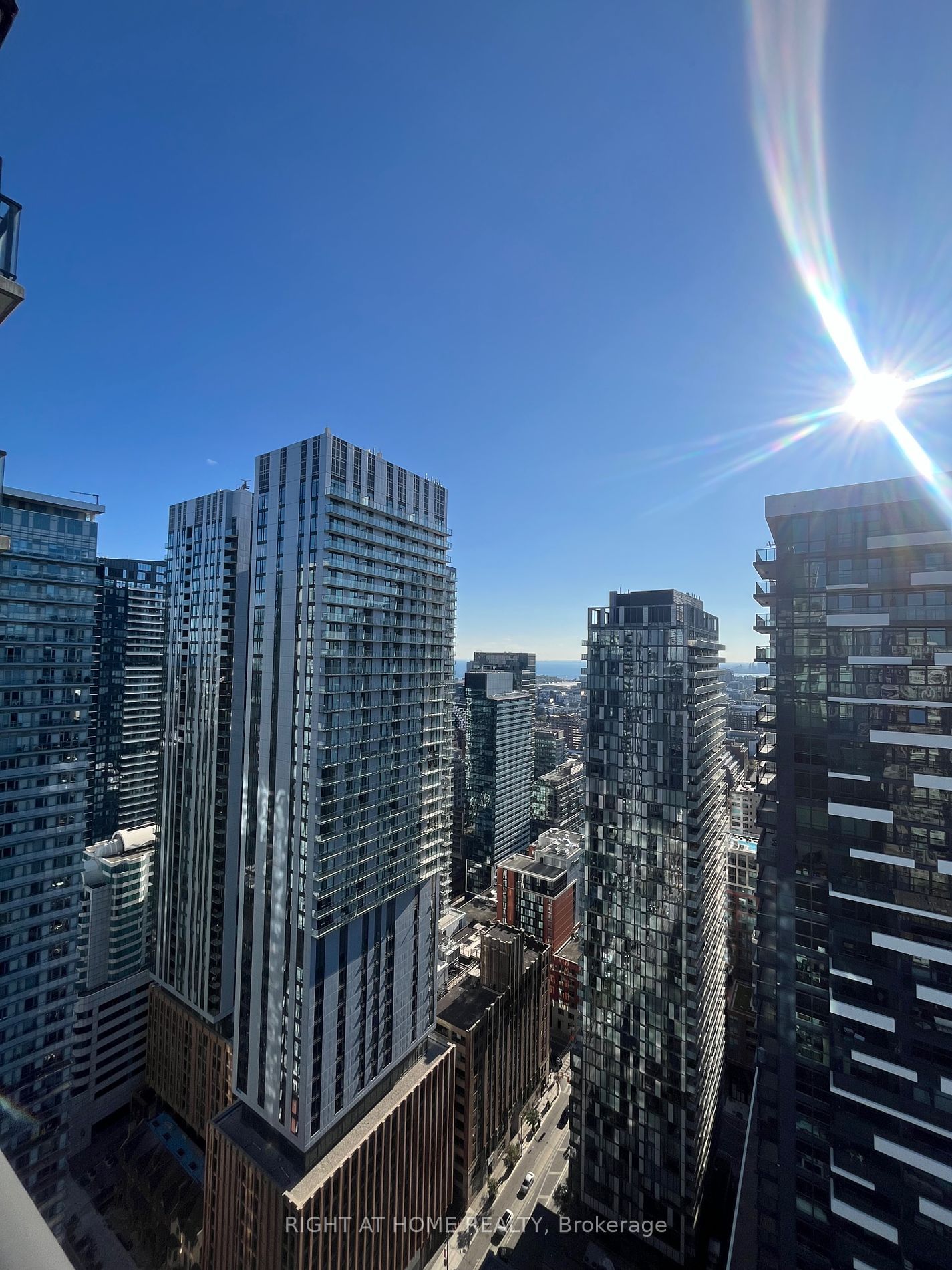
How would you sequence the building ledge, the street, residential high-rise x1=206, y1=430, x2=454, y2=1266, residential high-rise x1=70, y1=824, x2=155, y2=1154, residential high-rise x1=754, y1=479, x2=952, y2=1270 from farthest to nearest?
residential high-rise x1=70, y1=824, x2=155, y2=1154, the street, residential high-rise x1=206, y1=430, x2=454, y2=1266, residential high-rise x1=754, y1=479, x2=952, y2=1270, the building ledge

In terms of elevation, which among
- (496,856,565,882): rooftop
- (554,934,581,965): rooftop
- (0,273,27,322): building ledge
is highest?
(0,273,27,322): building ledge

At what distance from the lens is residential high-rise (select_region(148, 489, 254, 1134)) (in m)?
64.0

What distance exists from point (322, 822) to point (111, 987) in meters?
54.1

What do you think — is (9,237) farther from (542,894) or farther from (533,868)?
(533,868)

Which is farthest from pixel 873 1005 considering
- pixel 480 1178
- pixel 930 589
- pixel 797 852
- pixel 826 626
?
pixel 480 1178

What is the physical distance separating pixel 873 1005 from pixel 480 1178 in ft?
178

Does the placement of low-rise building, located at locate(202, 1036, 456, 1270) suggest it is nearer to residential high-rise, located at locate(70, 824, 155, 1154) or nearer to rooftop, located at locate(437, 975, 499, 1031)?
rooftop, located at locate(437, 975, 499, 1031)

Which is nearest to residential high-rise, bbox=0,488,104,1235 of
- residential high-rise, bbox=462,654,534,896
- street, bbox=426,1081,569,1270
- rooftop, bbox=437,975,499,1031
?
rooftop, bbox=437,975,499,1031

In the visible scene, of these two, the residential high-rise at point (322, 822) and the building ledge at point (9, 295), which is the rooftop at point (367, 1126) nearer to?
the residential high-rise at point (322, 822)

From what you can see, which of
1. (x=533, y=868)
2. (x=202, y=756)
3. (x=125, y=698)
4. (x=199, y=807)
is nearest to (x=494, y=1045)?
(x=533, y=868)

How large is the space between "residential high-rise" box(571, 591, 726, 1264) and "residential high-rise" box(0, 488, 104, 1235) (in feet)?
141

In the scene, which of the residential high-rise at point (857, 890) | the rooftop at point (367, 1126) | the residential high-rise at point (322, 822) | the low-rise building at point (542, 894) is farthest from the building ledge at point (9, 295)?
the low-rise building at point (542, 894)

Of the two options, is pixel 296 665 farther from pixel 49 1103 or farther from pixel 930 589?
pixel 930 589

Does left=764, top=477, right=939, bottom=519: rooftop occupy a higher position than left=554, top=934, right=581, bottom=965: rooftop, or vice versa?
left=764, top=477, right=939, bottom=519: rooftop
